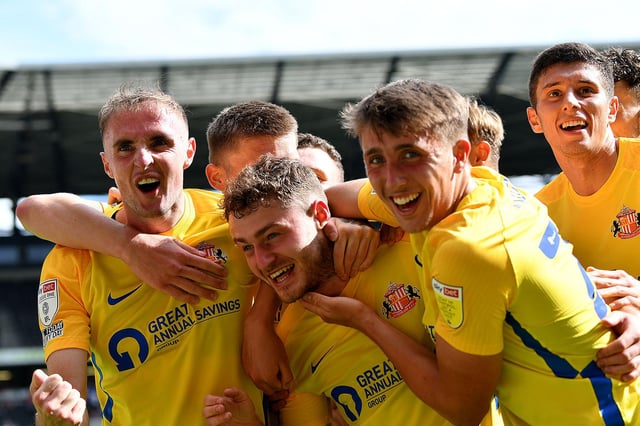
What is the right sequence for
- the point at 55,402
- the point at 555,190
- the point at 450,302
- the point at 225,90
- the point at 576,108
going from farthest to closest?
1. the point at 225,90
2. the point at 555,190
3. the point at 576,108
4. the point at 55,402
5. the point at 450,302

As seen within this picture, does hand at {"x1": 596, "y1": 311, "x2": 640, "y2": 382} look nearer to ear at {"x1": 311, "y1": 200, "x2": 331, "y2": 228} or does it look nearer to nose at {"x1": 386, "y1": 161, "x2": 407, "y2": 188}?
nose at {"x1": 386, "y1": 161, "x2": 407, "y2": 188}

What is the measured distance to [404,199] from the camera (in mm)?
2664

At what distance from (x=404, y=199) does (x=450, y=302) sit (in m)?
0.39

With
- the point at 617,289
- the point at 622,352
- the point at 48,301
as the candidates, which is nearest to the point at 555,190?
the point at 617,289

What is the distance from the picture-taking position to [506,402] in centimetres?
285

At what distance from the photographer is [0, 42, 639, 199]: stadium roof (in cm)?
1548

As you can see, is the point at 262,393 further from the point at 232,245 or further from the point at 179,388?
the point at 232,245

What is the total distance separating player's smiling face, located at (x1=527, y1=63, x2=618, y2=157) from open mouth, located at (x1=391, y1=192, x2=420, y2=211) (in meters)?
1.28

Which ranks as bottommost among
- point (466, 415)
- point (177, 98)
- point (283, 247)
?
point (177, 98)

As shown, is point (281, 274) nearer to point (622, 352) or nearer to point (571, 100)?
point (622, 352)

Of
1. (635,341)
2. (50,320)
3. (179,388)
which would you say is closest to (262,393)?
(179,388)

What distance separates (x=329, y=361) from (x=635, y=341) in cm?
118

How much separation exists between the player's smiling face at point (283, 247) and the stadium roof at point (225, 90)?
11604mm

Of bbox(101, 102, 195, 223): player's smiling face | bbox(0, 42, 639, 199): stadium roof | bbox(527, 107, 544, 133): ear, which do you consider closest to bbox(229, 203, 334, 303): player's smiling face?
bbox(101, 102, 195, 223): player's smiling face
